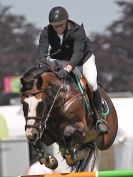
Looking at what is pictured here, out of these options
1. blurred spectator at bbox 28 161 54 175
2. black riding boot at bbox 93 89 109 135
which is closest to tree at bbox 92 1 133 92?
blurred spectator at bbox 28 161 54 175

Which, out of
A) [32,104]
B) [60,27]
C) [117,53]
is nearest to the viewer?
[32,104]

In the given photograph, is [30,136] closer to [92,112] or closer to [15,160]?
[92,112]

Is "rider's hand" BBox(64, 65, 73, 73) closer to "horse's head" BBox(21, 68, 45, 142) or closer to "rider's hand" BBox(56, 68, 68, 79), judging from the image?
"rider's hand" BBox(56, 68, 68, 79)

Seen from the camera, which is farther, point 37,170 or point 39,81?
point 37,170

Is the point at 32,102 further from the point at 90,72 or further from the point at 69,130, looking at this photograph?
the point at 90,72

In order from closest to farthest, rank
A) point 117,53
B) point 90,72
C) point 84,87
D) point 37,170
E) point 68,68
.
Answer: point 68,68 → point 84,87 → point 90,72 → point 37,170 → point 117,53

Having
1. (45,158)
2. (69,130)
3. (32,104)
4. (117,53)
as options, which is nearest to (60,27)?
(32,104)

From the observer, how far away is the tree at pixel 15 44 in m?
51.5

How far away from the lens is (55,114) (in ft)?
38.7

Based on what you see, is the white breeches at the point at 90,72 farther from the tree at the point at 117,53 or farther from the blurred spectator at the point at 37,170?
the tree at the point at 117,53

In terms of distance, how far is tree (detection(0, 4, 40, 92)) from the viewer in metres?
51.5

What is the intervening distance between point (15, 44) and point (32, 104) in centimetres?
4362

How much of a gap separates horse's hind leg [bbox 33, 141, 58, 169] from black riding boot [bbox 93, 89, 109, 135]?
1.07 metres

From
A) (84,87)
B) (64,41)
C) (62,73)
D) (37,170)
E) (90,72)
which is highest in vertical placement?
(64,41)
